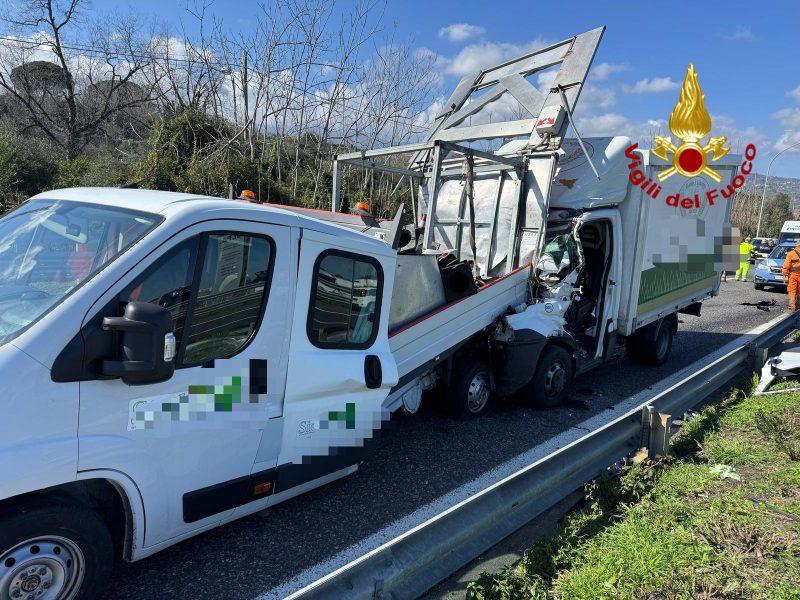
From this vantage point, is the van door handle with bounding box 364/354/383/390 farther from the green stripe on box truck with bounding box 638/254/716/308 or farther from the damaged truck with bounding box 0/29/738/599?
the green stripe on box truck with bounding box 638/254/716/308

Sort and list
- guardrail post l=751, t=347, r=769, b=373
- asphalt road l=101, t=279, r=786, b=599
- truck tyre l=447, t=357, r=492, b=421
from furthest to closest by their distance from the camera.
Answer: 1. guardrail post l=751, t=347, r=769, b=373
2. truck tyre l=447, t=357, r=492, b=421
3. asphalt road l=101, t=279, r=786, b=599

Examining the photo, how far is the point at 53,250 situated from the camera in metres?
2.80

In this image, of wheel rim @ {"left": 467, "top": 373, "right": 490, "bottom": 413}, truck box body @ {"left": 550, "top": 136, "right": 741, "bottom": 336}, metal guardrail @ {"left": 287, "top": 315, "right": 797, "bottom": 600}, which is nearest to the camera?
metal guardrail @ {"left": 287, "top": 315, "right": 797, "bottom": 600}

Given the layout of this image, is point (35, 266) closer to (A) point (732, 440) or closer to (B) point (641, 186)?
(A) point (732, 440)

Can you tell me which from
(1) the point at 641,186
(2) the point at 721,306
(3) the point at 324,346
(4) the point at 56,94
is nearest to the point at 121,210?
(3) the point at 324,346

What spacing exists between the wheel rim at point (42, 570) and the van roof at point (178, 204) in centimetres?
153

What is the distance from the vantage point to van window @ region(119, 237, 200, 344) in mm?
2586

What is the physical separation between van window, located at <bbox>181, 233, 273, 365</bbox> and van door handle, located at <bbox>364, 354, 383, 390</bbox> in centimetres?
91

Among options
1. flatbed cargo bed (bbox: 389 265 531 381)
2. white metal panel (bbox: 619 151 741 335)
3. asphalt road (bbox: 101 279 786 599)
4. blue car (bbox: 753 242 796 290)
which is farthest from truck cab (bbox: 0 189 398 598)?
blue car (bbox: 753 242 796 290)

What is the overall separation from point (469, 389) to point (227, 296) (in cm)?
321

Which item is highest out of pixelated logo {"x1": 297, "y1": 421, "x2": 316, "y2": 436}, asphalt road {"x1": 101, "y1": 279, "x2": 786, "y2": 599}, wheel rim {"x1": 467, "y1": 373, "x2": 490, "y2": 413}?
pixelated logo {"x1": 297, "y1": 421, "x2": 316, "y2": 436}

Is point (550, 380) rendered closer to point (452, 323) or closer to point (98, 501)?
point (452, 323)

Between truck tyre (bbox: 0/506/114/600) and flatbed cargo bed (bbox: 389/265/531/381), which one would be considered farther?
flatbed cargo bed (bbox: 389/265/531/381)

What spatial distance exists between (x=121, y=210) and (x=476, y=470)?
3291 millimetres
